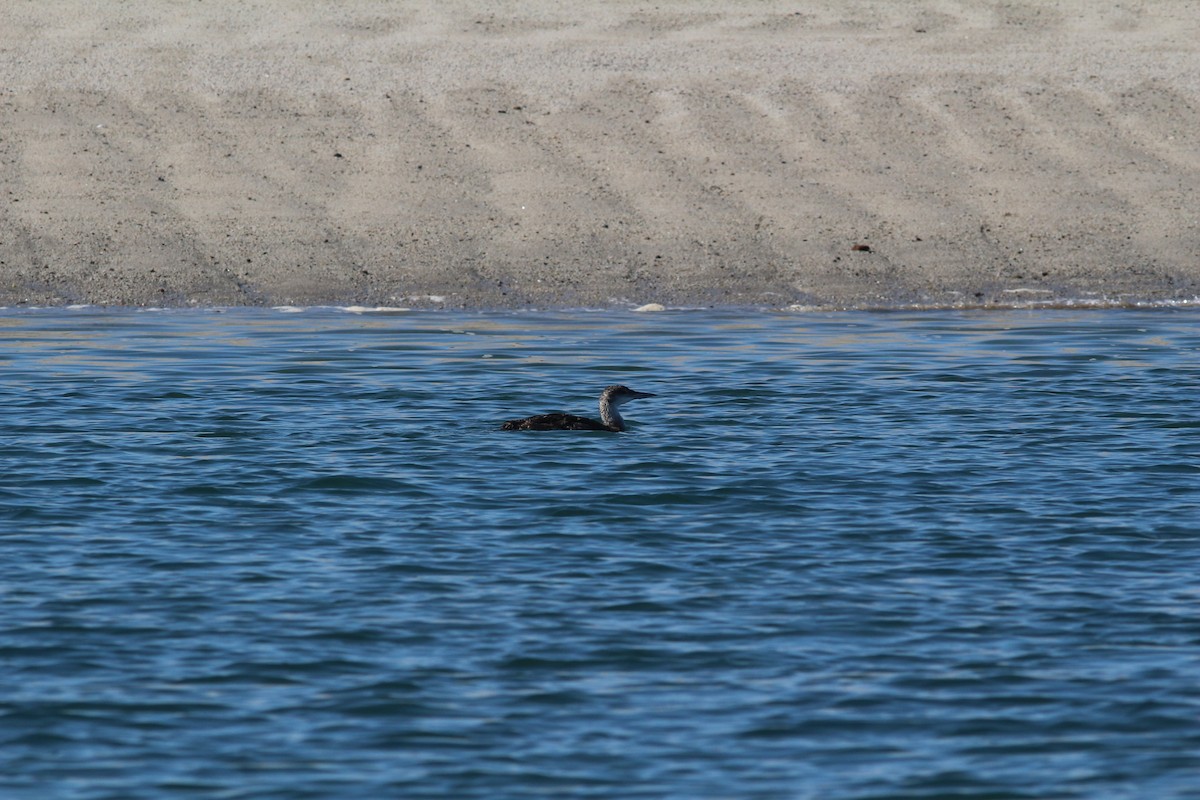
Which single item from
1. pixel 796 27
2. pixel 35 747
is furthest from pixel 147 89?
pixel 35 747

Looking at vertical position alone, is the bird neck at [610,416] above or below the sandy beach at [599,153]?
below

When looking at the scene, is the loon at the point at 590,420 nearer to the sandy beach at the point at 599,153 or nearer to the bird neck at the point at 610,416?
the bird neck at the point at 610,416

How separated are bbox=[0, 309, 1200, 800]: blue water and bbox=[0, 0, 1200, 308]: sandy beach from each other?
163 inches

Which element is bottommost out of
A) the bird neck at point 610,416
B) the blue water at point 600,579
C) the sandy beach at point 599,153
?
the blue water at point 600,579

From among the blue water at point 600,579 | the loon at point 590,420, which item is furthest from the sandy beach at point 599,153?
the loon at point 590,420

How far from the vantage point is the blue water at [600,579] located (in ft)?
24.8

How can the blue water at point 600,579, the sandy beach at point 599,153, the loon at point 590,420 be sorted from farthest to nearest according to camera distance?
the sandy beach at point 599,153 < the loon at point 590,420 < the blue water at point 600,579

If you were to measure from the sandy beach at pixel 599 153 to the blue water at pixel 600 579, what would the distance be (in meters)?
4.13

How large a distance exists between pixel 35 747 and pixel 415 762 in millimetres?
1464

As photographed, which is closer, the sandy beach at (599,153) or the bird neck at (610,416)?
the bird neck at (610,416)

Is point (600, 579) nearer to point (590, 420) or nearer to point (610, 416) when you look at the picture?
point (590, 420)

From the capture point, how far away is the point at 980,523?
11.4 meters

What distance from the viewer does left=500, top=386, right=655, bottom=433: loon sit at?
1430cm

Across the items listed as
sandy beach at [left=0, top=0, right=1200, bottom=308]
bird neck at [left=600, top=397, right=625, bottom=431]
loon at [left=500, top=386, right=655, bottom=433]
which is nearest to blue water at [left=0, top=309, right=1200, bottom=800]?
loon at [left=500, top=386, right=655, bottom=433]
